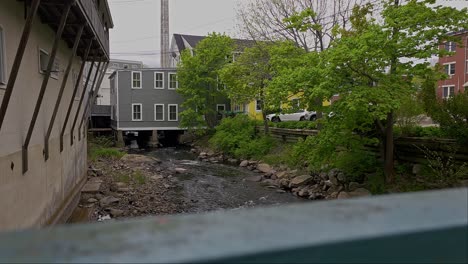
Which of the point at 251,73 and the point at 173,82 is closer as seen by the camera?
the point at 251,73

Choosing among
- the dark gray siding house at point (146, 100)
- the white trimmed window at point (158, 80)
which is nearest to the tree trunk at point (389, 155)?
the dark gray siding house at point (146, 100)

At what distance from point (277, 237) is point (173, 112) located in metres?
26.9

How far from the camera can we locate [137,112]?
2653cm

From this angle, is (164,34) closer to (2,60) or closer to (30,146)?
(30,146)

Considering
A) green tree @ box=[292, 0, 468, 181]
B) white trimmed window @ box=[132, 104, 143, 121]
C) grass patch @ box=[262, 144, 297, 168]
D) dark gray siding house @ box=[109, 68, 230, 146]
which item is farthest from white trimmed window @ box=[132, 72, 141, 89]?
green tree @ box=[292, 0, 468, 181]

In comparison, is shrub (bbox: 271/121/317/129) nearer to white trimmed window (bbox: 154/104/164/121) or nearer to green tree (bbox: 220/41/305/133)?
green tree (bbox: 220/41/305/133)

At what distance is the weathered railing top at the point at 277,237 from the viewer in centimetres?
62

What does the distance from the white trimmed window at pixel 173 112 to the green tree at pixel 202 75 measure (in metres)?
1.68

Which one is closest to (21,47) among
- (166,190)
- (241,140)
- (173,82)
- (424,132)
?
(166,190)

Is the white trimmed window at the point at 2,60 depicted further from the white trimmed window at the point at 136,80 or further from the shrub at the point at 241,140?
the white trimmed window at the point at 136,80

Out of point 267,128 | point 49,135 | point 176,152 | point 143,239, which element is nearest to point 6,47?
point 49,135

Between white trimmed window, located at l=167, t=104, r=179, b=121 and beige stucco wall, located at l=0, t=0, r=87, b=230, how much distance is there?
60.4 ft

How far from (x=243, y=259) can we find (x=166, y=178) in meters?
13.8

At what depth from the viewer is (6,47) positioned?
15.6 feet
